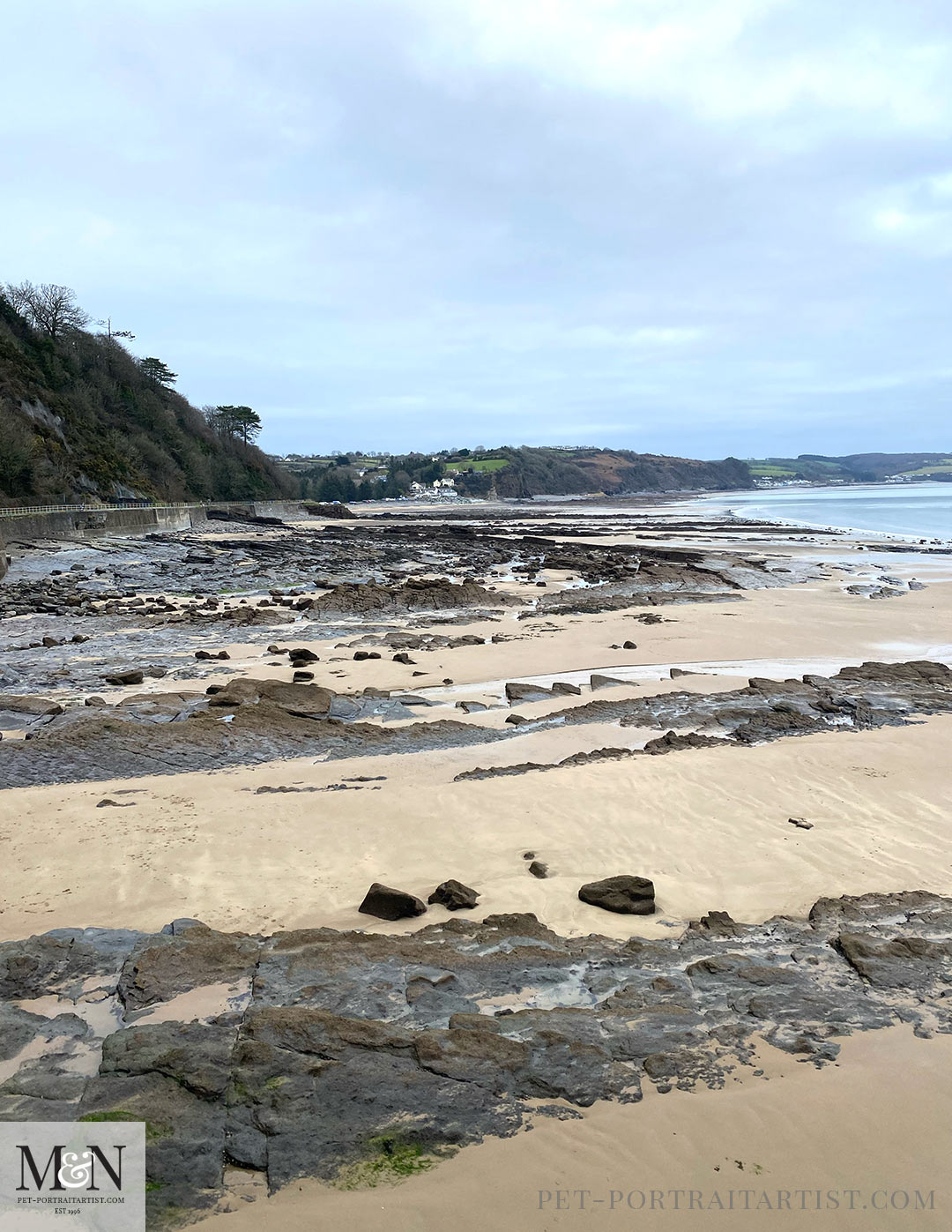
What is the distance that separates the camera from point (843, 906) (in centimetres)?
623

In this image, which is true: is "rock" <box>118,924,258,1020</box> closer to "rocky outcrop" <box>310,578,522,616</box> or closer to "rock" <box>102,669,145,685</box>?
"rock" <box>102,669,145,685</box>

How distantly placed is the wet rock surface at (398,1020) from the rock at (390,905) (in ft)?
1.24

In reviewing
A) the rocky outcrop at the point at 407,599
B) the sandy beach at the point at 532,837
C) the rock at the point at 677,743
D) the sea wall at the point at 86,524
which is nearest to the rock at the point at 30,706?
the sandy beach at the point at 532,837

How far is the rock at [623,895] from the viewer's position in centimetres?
622

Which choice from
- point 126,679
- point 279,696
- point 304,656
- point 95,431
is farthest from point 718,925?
point 95,431

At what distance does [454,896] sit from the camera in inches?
247

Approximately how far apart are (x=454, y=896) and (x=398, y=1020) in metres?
1.76

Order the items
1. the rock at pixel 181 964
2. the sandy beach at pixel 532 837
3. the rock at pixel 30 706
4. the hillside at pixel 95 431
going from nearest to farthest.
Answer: the sandy beach at pixel 532 837, the rock at pixel 181 964, the rock at pixel 30 706, the hillside at pixel 95 431

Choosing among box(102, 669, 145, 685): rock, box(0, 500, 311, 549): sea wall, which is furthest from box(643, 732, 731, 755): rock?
box(0, 500, 311, 549): sea wall

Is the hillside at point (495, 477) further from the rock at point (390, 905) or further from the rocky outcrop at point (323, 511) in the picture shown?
the rock at point (390, 905)

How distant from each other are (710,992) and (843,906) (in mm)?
1930

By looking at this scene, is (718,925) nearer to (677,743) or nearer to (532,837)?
(532,837)

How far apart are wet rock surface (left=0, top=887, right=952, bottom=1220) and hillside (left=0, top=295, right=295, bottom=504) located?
43.1 metres

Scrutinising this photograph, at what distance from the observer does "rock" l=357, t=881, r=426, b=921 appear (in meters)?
6.06
